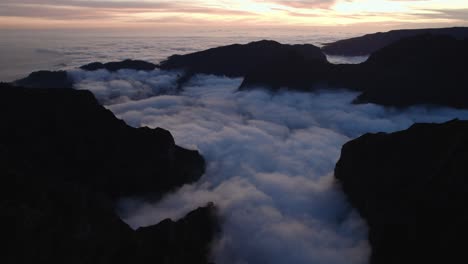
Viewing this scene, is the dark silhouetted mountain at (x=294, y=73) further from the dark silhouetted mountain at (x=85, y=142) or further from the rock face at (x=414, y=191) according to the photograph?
the dark silhouetted mountain at (x=85, y=142)

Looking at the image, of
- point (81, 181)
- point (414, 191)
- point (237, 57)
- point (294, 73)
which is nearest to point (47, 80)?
point (237, 57)

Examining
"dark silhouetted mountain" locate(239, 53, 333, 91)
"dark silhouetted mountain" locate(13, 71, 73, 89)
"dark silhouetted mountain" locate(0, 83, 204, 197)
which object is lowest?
"dark silhouetted mountain" locate(13, 71, 73, 89)

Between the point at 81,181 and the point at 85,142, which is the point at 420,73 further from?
the point at 81,181

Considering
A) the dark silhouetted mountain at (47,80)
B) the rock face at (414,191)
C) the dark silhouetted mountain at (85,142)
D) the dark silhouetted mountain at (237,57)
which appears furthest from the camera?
the dark silhouetted mountain at (237,57)

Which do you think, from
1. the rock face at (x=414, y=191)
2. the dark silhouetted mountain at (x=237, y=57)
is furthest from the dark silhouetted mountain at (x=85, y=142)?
the dark silhouetted mountain at (x=237, y=57)

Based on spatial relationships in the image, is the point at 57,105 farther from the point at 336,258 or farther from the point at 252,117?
the point at 252,117

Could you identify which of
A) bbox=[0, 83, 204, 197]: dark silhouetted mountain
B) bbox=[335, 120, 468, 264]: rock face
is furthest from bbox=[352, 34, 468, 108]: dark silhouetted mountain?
bbox=[0, 83, 204, 197]: dark silhouetted mountain

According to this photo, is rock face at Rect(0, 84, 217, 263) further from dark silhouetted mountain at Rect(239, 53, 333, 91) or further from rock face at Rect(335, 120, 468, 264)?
dark silhouetted mountain at Rect(239, 53, 333, 91)
